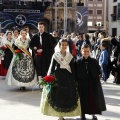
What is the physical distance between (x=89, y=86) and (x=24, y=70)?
3536 millimetres

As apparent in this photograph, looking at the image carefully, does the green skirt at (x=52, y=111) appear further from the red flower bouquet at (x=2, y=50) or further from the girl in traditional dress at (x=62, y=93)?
the red flower bouquet at (x=2, y=50)

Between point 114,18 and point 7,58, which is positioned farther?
point 114,18

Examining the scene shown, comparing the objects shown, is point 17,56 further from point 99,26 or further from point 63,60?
point 99,26

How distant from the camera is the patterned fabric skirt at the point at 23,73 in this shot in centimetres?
908

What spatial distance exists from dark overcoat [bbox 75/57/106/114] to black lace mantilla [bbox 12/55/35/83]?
3333 millimetres

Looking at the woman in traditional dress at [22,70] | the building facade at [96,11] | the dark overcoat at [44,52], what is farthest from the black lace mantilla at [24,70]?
the building facade at [96,11]

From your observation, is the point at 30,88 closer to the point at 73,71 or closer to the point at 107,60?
the point at 107,60

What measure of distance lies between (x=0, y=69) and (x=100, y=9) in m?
56.4

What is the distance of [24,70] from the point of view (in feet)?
29.8

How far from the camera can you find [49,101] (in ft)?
19.0

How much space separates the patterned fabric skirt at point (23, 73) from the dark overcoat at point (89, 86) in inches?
131

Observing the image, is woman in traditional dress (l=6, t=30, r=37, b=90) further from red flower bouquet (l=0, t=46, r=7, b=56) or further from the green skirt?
the green skirt

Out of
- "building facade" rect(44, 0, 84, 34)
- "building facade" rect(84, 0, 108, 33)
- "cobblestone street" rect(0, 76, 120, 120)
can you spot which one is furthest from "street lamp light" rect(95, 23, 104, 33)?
"cobblestone street" rect(0, 76, 120, 120)

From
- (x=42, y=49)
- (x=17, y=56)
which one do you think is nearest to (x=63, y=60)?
(x=42, y=49)
